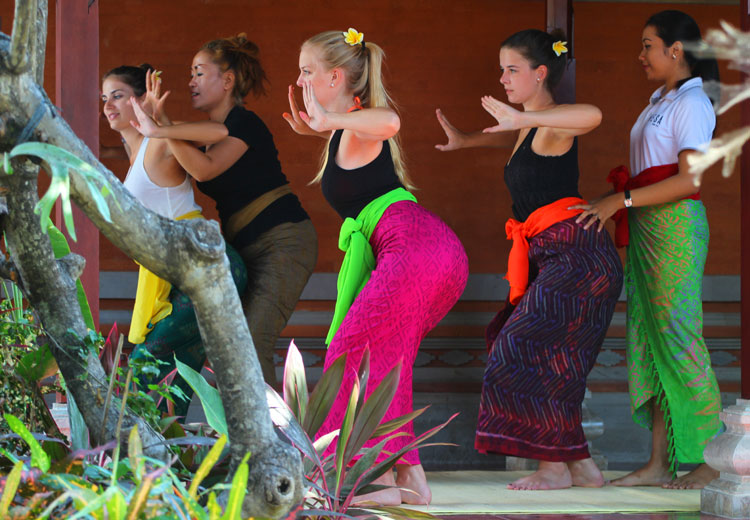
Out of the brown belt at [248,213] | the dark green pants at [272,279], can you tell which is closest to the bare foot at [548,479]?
the dark green pants at [272,279]

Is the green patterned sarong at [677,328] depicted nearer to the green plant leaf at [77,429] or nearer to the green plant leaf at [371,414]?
the green plant leaf at [371,414]

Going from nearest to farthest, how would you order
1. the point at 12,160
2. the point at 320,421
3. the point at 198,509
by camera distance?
the point at 198,509 → the point at 12,160 → the point at 320,421

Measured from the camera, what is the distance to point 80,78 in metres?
3.28

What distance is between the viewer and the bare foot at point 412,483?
3.17 meters

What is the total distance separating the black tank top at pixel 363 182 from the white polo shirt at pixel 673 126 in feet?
3.27

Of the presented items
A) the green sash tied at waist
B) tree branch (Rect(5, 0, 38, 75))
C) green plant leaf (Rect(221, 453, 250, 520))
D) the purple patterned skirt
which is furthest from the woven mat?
tree branch (Rect(5, 0, 38, 75))

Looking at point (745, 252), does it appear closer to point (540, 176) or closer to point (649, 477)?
point (540, 176)

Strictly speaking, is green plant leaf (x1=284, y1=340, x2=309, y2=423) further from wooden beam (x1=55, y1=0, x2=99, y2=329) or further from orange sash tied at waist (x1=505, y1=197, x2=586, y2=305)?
orange sash tied at waist (x1=505, y1=197, x2=586, y2=305)

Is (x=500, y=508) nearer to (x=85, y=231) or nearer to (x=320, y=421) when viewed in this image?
(x=320, y=421)

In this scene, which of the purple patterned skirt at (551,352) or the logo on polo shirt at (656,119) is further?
the logo on polo shirt at (656,119)

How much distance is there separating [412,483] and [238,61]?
176 cm

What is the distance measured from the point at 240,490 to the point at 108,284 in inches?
145

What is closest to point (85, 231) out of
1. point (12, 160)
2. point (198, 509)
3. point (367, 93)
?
point (367, 93)

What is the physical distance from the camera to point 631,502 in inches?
130
